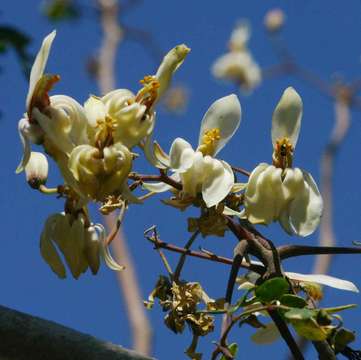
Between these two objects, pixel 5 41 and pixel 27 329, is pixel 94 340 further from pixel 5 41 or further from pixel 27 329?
pixel 5 41

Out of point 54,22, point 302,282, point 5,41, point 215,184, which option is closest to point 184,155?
point 215,184

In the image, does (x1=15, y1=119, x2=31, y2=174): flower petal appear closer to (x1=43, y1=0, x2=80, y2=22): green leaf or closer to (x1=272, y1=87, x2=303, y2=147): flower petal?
(x1=272, y1=87, x2=303, y2=147): flower petal

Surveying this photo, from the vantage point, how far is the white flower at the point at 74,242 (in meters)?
1.08

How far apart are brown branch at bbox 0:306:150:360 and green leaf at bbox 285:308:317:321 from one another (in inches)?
5.4

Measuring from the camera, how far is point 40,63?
3.37 feet

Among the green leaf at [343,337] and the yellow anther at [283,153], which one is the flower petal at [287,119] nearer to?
the yellow anther at [283,153]

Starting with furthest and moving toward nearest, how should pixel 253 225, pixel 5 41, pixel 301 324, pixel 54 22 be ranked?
pixel 54 22
pixel 5 41
pixel 253 225
pixel 301 324

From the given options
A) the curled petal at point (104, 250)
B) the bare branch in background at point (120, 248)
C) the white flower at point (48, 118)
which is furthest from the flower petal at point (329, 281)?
the bare branch in background at point (120, 248)

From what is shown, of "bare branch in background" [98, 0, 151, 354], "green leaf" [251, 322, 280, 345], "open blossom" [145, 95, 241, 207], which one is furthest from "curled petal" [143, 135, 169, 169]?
"bare branch in background" [98, 0, 151, 354]

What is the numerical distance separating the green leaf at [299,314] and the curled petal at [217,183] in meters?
0.13

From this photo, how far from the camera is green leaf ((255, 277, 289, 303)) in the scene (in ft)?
3.18

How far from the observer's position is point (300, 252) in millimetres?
1036

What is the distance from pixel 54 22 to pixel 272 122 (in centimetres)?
417

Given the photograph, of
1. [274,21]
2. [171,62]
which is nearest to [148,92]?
[171,62]
